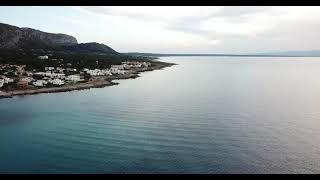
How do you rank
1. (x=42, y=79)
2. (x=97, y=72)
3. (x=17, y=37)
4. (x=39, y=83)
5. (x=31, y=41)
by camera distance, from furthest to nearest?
(x=31, y=41), (x=17, y=37), (x=97, y=72), (x=42, y=79), (x=39, y=83)

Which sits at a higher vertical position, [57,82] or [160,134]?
[57,82]

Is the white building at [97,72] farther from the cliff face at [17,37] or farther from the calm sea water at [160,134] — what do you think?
the cliff face at [17,37]

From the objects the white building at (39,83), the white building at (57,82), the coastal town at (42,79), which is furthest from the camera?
the white building at (57,82)

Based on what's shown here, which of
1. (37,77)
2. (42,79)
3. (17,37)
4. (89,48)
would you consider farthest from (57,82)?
(89,48)

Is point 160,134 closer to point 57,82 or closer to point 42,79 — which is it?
point 57,82

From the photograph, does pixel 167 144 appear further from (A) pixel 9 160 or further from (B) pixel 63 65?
(B) pixel 63 65

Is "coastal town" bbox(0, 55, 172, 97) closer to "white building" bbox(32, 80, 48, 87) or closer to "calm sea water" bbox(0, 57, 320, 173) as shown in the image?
"white building" bbox(32, 80, 48, 87)

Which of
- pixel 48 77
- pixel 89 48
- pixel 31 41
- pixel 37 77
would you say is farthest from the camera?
pixel 89 48

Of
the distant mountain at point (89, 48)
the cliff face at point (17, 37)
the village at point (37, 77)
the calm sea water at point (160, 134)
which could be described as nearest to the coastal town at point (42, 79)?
the village at point (37, 77)

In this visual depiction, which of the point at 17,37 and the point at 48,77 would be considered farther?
the point at 17,37
